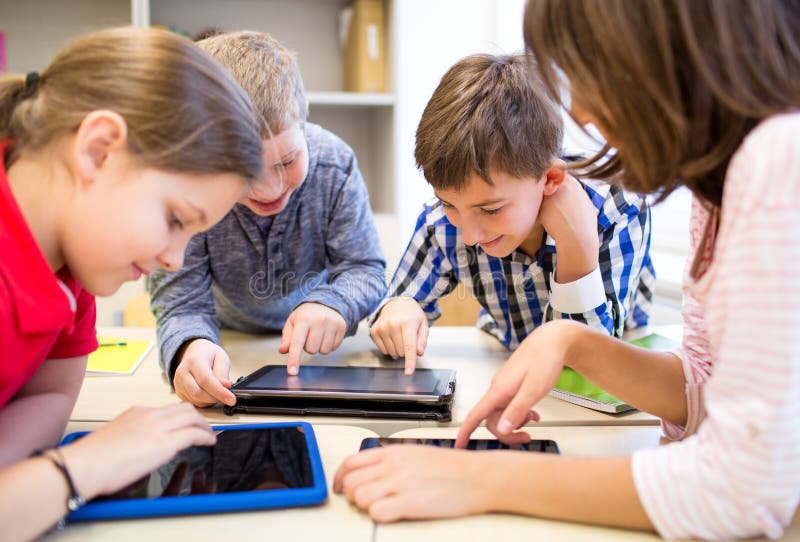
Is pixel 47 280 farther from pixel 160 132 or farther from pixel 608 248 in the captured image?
pixel 608 248

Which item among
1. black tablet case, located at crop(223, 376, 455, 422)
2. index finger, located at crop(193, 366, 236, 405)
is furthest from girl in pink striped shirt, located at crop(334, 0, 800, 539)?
index finger, located at crop(193, 366, 236, 405)

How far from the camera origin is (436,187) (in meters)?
1.12

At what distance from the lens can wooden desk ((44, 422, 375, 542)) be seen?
58 cm

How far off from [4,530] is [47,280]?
0.74ft

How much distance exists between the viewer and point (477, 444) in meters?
0.75

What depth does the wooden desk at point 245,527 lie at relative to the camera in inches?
23.0

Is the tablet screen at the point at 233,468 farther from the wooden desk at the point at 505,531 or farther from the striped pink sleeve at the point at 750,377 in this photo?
the striped pink sleeve at the point at 750,377

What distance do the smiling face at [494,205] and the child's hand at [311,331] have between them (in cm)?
26

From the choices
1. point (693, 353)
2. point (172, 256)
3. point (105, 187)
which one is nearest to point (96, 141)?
point (105, 187)

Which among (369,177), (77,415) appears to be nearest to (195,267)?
(77,415)

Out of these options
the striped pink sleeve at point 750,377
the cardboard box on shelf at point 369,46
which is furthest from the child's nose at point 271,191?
the cardboard box on shelf at point 369,46

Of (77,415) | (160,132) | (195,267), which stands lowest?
(77,415)

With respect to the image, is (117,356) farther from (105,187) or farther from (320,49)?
(320,49)

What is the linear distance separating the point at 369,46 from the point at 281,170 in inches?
51.8
